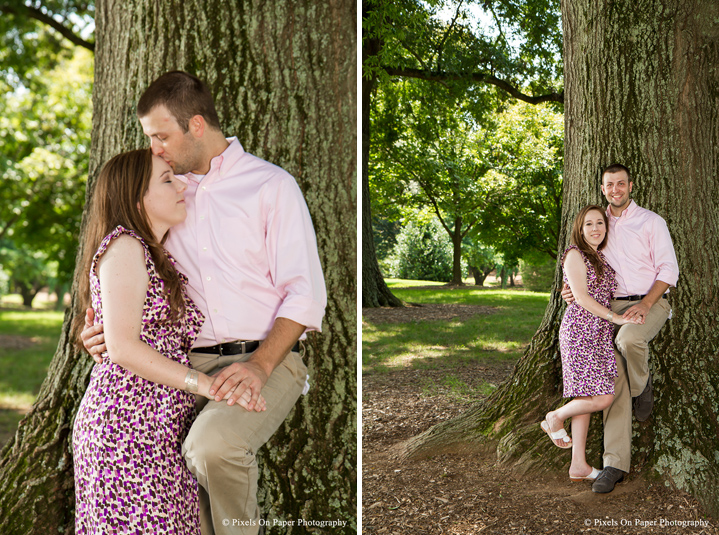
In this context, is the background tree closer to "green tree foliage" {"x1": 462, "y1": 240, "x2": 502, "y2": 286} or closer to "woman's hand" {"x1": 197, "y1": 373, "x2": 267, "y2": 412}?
"woman's hand" {"x1": 197, "y1": 373, "x2": 267, "y2": 412}

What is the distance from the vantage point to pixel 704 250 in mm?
4148

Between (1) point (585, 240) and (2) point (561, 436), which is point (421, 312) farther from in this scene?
(1) point (585, 240)

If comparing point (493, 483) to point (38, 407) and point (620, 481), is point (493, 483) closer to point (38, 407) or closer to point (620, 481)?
point (620, 481)

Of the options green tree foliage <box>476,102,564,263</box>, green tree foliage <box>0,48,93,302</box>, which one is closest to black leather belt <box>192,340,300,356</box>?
green tree foliage <box>0,48,93,302</box>

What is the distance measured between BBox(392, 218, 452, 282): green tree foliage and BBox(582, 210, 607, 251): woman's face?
16786 mm

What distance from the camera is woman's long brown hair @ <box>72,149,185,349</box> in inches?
91.6

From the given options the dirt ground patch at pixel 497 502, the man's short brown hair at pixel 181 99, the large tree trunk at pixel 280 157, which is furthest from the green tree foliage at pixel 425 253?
the man's short brown hair at pixel 181 99

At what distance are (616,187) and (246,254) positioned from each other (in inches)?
107

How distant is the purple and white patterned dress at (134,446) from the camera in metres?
2.26

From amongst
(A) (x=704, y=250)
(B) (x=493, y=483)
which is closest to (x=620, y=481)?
(B) (x=493, y=483)

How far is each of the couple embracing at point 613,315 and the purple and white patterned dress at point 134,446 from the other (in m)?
2.64

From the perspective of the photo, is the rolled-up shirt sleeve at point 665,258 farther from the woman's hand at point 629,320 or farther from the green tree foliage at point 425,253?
the green tree foliage at point 425,253

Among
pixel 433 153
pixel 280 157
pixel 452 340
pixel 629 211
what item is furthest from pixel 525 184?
pixel 280 157

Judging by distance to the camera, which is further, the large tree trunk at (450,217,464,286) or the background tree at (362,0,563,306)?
the large tree trunk at (450,217,464,286)
